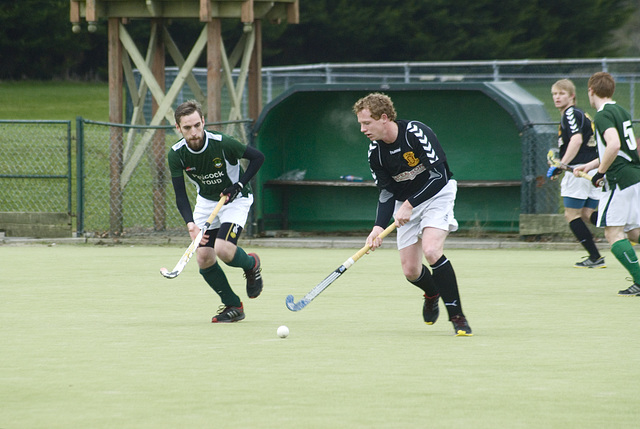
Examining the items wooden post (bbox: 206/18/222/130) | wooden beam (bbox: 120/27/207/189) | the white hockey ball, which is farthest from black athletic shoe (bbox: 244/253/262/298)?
wooden beam (bbox: 120/27/207/189)

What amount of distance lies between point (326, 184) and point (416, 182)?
877cm

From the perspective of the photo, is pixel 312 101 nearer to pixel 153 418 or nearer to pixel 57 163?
pixel 57 163

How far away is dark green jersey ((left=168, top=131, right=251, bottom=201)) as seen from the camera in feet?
23.7

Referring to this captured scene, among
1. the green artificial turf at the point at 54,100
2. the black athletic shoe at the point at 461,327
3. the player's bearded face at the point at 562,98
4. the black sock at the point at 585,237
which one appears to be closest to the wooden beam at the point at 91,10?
the player's bearded face at the point at 562,98

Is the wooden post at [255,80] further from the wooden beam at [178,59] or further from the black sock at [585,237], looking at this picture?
the black sock at [585,237]

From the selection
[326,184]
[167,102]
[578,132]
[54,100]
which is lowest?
[326,184]

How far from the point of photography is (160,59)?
1545 cm

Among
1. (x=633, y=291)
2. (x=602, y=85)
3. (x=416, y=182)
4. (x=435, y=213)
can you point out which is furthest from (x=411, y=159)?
(x=633, y=291)

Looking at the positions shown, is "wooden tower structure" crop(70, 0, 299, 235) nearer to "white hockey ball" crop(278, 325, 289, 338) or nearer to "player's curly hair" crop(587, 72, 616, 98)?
"player's curly hair" crop(587, 72, 616, 98)

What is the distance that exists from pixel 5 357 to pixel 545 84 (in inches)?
900

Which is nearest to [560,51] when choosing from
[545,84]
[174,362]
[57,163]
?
[545,84]

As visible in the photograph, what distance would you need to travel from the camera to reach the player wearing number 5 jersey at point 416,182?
6336 mm

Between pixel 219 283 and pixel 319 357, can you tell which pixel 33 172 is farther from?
pixel 319 357

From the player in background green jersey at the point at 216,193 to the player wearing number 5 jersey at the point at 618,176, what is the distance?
284 centimetres
